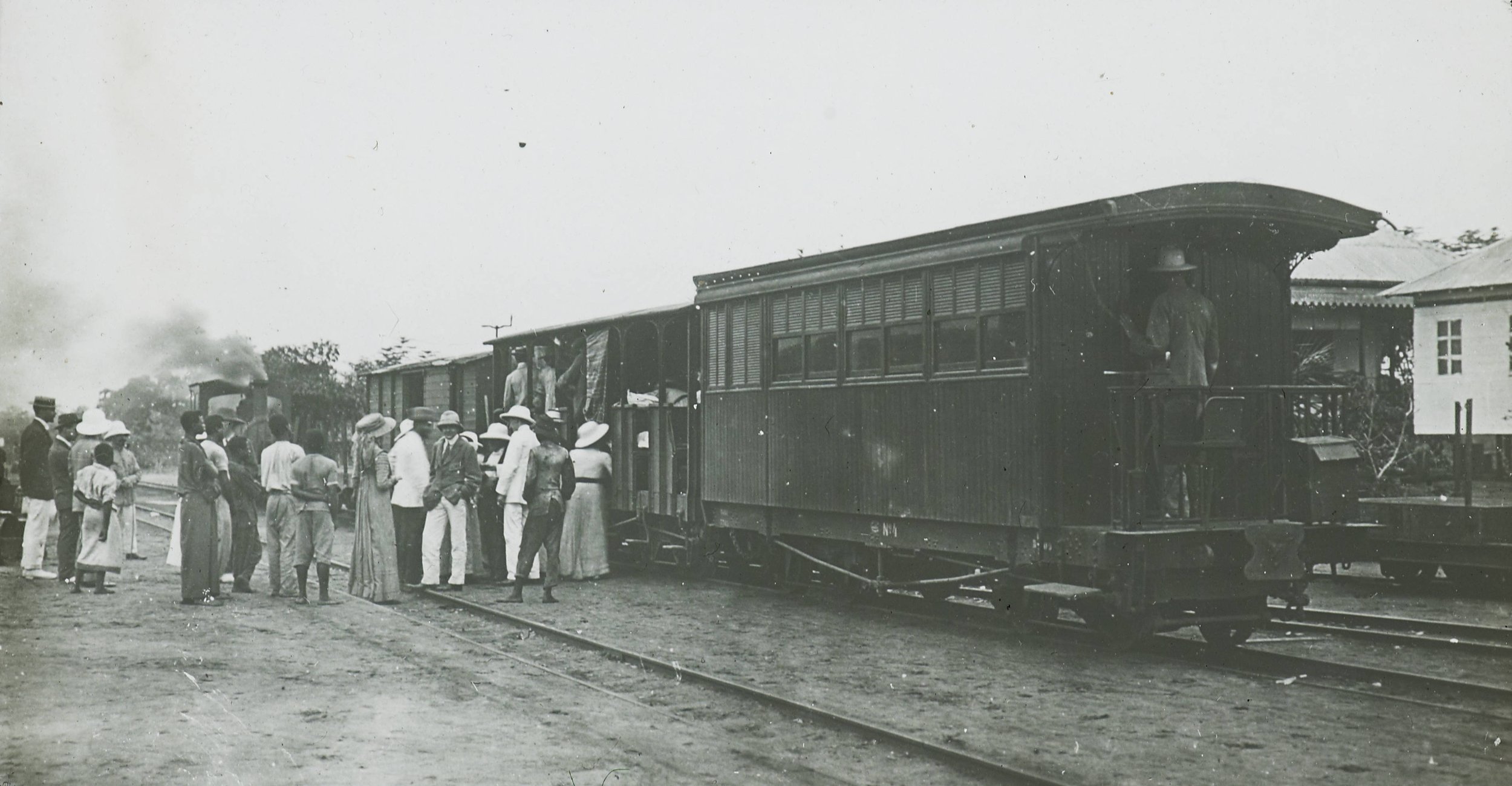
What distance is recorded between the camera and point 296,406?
2806 cm

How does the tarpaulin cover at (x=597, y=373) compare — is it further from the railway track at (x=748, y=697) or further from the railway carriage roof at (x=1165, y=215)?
the railway carriage roof at (x=1165, y=215)

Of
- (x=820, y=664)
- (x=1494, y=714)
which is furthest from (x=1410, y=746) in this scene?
(x=820, y=664)

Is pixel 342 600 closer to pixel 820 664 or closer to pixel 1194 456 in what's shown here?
pixel 820 664

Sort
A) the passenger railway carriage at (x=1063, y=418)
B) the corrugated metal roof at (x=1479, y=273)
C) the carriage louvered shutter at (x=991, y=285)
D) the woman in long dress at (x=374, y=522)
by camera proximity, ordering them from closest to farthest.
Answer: the passenger railway carriage at (x=1063, y=418), the carriage louvered shutter at (x=991, y=285), the woman in long dress at (x=374, y=522), the corrugated metal roof at (x=1479, y=273)

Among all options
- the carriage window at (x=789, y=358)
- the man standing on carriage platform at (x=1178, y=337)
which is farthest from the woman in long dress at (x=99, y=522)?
the man standing on carriage platform at (x=1178, y=337)

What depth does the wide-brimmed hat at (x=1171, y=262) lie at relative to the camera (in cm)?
849

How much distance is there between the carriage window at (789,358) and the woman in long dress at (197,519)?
5.38 metres

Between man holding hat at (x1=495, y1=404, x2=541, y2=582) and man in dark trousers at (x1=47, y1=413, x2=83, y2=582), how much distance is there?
417 cm

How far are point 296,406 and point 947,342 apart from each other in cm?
2233

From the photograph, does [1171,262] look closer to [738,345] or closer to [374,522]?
[738,345]

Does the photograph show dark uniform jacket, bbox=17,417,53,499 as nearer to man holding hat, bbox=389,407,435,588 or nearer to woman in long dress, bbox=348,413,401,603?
woman in long dress, bbox=348,413,401,603

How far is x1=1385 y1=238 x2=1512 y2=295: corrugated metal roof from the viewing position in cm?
1477

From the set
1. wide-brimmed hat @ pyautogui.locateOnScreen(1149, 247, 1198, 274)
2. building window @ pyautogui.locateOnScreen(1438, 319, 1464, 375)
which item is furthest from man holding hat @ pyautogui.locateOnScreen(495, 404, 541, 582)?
building window @ pyautogui.locateOnScreen(1438, 319, 1464, 375)

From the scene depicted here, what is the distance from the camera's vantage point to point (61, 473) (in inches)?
474
